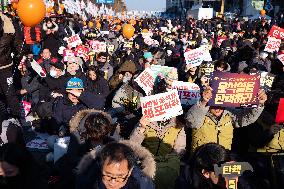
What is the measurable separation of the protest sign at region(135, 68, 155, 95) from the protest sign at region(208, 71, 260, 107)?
5.29ft

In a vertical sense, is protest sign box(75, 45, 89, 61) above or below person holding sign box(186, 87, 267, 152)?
below

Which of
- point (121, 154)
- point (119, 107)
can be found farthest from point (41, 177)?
point (119, 107)

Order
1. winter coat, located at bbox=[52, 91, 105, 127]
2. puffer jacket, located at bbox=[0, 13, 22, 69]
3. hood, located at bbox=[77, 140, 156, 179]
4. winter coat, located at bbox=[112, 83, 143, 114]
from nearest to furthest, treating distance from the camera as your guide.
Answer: hood, located at bbox=[77, 140, 156, 179], winter coat, located at bbox=[52, 91, 105, 127], winter coat, located at bbox=[112, 83, 143, 114], puffer jacket, located at bbox=[0, 13, 22, 69]

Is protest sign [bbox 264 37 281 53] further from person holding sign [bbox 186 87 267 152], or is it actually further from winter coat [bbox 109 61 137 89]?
person holding sign [bbox 186 87 267 152]

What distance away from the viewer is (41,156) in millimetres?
5691

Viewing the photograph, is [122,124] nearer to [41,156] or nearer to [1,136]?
[41,156]

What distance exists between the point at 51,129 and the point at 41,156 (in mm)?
975

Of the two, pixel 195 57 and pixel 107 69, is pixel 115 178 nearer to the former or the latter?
pixel 195 57

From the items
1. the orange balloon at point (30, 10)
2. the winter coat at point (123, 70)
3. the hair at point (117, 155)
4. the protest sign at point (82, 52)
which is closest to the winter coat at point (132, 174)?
the hair at point (117, 155)

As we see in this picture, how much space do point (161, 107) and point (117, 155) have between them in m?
1.64

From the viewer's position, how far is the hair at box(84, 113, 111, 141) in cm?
379

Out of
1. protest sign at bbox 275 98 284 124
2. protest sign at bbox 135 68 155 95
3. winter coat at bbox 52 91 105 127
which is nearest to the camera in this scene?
protest sign at bbox 275 98 284 124

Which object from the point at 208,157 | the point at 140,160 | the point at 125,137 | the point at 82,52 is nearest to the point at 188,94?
the point at 125,137

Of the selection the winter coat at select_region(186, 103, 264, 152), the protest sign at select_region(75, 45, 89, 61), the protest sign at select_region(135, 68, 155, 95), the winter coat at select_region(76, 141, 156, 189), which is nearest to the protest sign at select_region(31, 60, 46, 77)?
the protest sign at select_region(75, 45, 89, 61)
